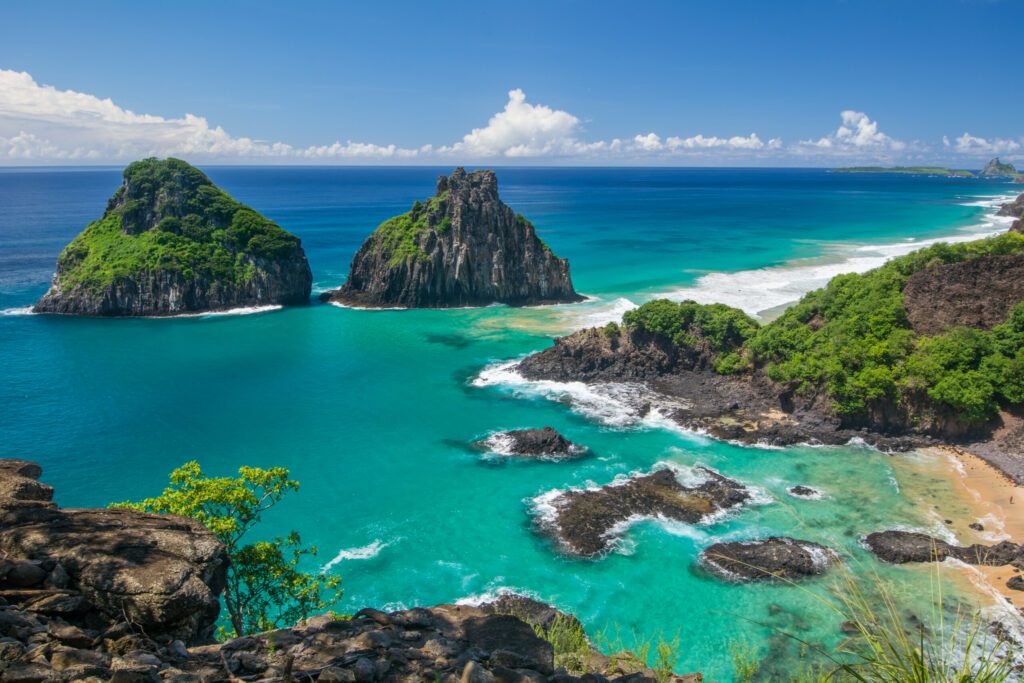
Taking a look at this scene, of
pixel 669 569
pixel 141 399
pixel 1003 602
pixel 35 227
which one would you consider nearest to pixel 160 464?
pixel 141 399

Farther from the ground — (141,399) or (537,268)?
(537,268)

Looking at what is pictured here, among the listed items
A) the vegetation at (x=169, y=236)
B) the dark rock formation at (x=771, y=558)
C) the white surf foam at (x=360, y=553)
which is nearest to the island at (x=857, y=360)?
the dark rock formation at (x=771, y=558)

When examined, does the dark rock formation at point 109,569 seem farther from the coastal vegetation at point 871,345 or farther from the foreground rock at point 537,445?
the coastal vegetation at point 871,345

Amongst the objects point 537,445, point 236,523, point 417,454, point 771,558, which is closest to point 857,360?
point 771,558

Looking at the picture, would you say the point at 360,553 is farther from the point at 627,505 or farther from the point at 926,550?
the point at 926,550

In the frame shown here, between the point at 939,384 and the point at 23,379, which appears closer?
the point at 939,384

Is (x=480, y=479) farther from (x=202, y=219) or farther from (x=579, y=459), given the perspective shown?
(x=202, y=219)
